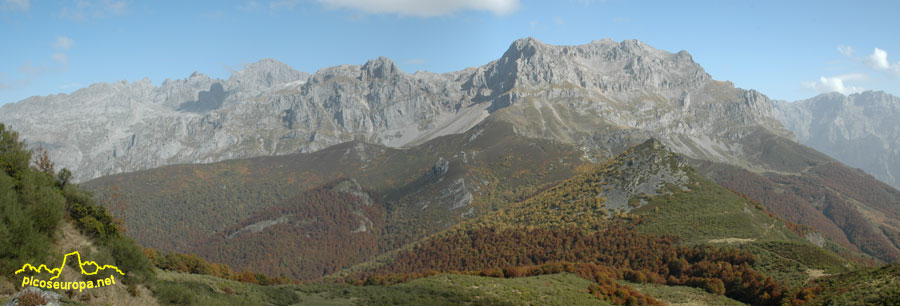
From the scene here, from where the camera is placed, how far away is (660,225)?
12150 cm

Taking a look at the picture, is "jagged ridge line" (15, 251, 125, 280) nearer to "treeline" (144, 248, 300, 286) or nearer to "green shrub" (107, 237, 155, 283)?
"green shrub" (107, 237, 155, 283)

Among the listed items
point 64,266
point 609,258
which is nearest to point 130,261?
point 64,266

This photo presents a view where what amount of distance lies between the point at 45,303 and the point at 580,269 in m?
75.3

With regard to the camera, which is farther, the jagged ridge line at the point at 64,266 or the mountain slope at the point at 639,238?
the mountain slope at the point at 639,238

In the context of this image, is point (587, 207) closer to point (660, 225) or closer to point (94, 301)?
point (660, 225)

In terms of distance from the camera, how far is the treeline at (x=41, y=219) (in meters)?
24.2

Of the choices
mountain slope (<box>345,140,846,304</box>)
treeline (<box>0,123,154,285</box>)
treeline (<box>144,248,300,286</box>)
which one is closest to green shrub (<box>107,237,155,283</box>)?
treeline (<box>0,123,154,285</box>)

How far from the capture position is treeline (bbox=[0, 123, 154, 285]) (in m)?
24.2

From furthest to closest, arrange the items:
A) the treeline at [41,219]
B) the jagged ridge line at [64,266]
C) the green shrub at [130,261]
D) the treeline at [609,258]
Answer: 1. the treeline at [609,258]
2. the green shrub at [130,261]
3. the treeline at [41,219]
4. the jagged ridge line at [64,266]

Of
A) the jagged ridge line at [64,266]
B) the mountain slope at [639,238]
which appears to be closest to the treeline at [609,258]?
the mountain slope at [639,238]

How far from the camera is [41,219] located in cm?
2772

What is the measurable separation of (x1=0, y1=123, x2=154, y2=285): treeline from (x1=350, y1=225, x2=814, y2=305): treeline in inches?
2037

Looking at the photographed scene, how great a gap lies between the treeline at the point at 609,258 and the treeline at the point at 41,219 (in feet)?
170

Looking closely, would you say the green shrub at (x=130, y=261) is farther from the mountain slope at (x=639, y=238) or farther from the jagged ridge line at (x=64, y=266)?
the mountain slope at (x=639, y=238)
